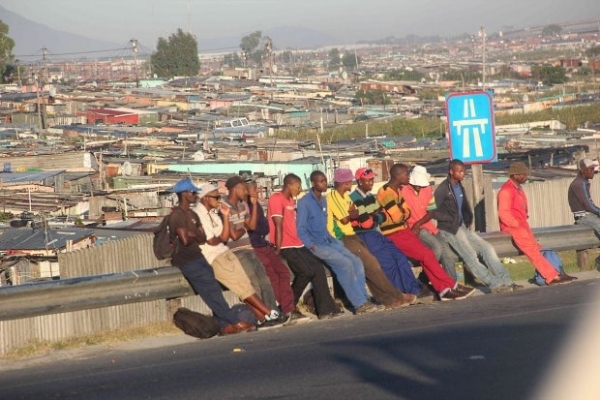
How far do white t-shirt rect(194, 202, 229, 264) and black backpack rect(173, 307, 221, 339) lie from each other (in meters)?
0.63

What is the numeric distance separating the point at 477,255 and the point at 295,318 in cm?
264

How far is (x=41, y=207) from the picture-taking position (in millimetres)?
31250

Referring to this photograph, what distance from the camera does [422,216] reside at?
12.8 metres

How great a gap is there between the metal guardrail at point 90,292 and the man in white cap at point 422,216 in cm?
285

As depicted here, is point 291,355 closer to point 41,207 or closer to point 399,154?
point 41,207

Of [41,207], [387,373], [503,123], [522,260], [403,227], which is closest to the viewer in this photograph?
[387,373]

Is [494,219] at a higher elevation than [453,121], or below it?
below

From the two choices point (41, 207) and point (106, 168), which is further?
point (106, 168)

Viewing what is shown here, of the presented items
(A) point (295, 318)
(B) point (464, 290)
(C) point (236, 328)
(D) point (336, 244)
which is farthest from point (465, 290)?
(C) point (236, 328)

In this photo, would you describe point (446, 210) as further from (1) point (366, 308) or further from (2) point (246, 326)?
(2) point (246, 326)

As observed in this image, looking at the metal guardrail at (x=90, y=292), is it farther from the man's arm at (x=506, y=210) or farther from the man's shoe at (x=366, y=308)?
the man's arm at (x=506, y=210)

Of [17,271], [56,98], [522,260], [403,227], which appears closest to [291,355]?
[403,227]

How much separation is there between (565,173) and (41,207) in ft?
43.3

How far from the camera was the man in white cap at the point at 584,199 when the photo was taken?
1398 cm
